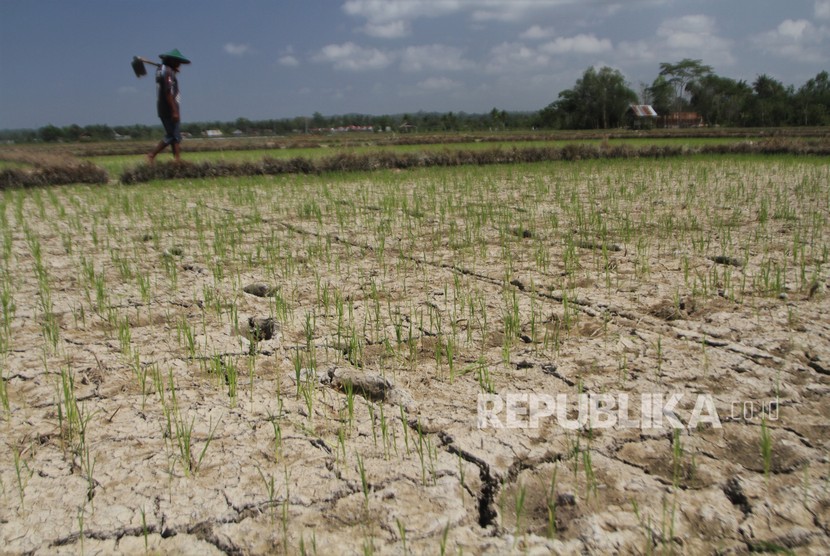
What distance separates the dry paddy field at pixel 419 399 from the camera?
1.14 metres

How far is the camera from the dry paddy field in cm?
114

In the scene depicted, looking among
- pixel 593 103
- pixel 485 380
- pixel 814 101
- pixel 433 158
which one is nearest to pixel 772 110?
pixel 814 101

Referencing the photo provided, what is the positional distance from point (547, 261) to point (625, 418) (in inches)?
68.7

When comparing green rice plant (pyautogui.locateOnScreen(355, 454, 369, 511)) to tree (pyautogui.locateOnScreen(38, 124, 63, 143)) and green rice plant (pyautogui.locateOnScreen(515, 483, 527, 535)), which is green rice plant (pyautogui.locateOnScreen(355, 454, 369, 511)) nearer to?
green rice plant (pyautogui.locateOnScreen(515, 483, 527, 535))

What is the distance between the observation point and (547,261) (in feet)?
10.4

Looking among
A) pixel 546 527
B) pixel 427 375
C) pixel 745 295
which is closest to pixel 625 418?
pixel 546 527

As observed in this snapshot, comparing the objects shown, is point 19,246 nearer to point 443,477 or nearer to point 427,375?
point 427,375

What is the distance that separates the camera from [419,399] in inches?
65.5

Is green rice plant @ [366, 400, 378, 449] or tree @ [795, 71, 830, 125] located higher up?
tree @ [795, 71, 830, 125]

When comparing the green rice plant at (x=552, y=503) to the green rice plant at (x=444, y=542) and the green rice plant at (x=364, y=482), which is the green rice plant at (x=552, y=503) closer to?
the green rice plant at (x=444, y=542)

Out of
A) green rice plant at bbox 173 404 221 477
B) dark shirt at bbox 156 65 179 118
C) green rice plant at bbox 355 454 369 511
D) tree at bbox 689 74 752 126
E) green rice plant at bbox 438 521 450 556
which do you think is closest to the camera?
green rice plant at bbox 438 521 450 556

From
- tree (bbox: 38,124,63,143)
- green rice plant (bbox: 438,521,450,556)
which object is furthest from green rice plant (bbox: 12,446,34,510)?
tree (bbox: 38,124,63,143)

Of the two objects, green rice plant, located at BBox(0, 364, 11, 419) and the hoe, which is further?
the hoe

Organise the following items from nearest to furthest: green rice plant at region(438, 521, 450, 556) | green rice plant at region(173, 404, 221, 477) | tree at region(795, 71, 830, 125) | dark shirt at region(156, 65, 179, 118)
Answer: green rice plant at region(438, 521, 450, 556) → green rice plant at region(173, 404, 221, 477) → dark shirt at region(156, 65, 179, 118) → tree at region(795, 71, 830, 125)
